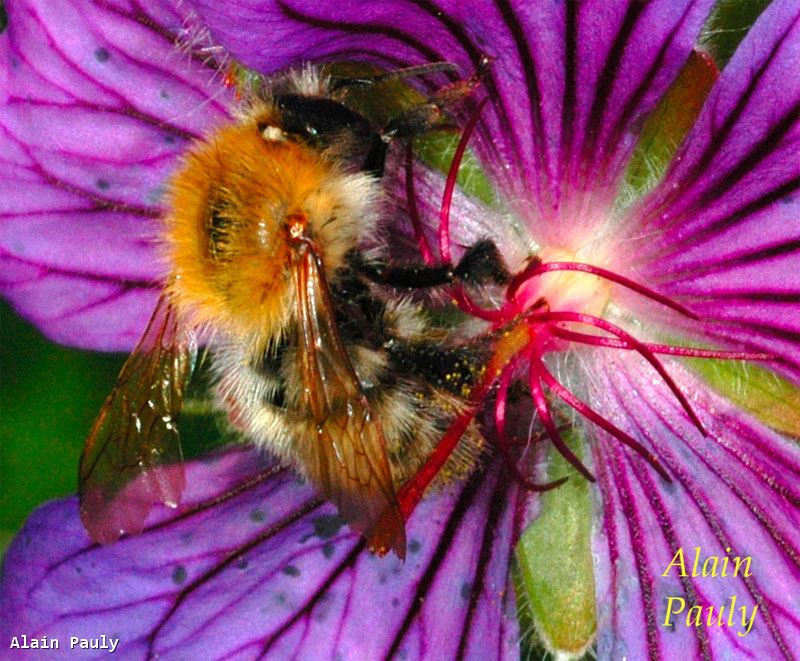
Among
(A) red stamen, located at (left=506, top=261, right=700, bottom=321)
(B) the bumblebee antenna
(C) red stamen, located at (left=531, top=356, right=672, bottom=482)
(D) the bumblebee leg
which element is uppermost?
(B) the bumblebee antenna

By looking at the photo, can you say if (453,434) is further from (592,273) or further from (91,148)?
(91,148)

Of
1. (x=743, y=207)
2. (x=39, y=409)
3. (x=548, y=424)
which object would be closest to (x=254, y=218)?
(x=548, y=424)

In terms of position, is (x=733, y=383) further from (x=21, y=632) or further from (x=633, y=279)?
(x=21, y=632)

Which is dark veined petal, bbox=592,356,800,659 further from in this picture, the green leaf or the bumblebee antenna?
the bumblebee antenna

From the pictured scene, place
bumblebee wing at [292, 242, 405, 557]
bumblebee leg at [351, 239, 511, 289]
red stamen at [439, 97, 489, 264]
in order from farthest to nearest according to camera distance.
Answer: red stamen at [439, 97, 489, 264] → bumblebee leg at [351, 239, 511, 289] → bumblebee wing at [292, 242, 405, 557]

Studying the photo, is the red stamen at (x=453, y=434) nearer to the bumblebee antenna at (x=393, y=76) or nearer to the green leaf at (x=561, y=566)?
the green leaf at (x=561, y=566)

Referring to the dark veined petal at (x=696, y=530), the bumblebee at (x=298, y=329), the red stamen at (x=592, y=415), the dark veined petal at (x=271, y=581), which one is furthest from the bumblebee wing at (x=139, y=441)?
the dark veined petal at (x=696, y=530)

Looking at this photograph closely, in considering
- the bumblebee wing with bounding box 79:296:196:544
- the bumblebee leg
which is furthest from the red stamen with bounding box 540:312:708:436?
the bumblebee wing with bounding box 79:296:196:544
